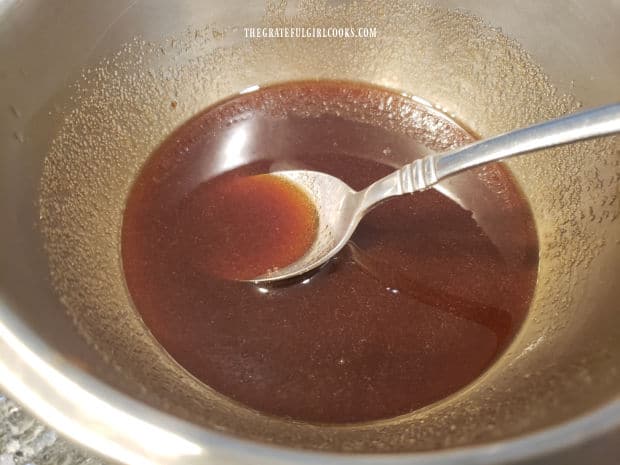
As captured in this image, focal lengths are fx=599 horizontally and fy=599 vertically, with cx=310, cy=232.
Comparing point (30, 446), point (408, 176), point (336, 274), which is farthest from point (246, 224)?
point (30, 446)

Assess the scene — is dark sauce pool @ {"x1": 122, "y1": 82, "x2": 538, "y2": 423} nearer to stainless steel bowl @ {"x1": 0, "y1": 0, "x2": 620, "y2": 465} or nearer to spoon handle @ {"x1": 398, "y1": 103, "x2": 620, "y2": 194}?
stainless steel bowl @ {"x1": 0, "y1": 0, "x2": 620, "y2": 465}

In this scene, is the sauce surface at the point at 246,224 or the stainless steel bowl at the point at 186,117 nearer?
the stainless steel bowl at the point at 186,117

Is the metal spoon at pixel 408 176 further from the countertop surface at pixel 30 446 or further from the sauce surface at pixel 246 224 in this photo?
the countertop surface at pixel 30 446

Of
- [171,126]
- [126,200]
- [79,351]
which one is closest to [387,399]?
[79,351]

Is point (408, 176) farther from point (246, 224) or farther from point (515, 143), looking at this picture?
point (246, 224)

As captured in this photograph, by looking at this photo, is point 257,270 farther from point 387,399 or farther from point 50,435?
point 50,435

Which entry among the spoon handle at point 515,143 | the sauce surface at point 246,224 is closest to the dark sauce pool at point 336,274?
the sauce surface at point 246,224
